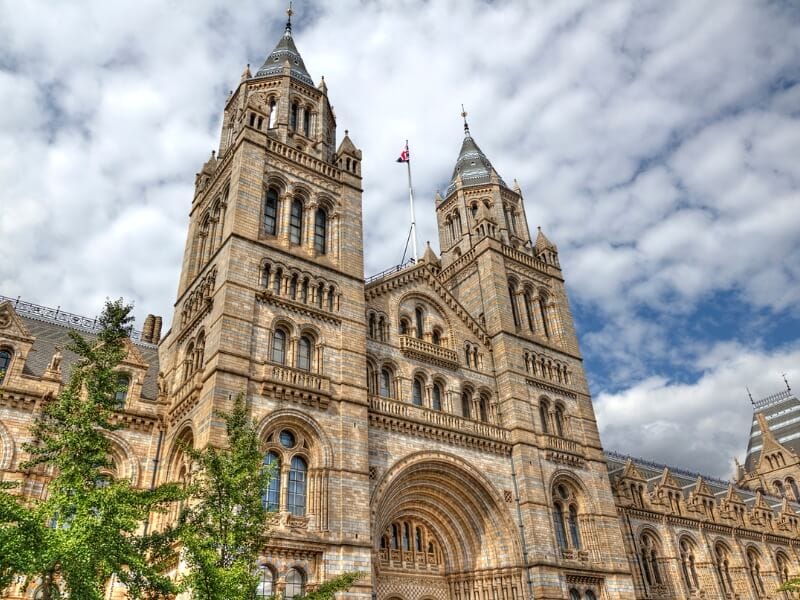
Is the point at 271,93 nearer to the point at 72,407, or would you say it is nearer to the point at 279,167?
the point at 279,167

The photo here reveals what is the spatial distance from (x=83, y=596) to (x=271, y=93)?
2766 centimetres

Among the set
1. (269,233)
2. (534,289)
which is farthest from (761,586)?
(269,233)

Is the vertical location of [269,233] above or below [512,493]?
above

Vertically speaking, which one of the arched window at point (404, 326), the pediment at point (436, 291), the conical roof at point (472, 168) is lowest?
the arched window at point (404, 326)

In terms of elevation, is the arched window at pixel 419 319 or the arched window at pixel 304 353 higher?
the arched window at pixel 419 319

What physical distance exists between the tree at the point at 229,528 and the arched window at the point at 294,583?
4.35 metres

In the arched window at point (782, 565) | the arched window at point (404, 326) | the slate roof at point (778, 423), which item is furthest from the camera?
the slate roof at point (778, 423)

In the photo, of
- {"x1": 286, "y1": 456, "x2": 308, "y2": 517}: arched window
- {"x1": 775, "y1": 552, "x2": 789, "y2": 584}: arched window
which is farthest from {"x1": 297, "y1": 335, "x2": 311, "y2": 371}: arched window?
{"x1": 775, "y1": 552, "x2": 789, "y2": 584}: arched window

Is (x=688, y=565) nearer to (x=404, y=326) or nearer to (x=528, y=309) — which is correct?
(x=528, y=309)

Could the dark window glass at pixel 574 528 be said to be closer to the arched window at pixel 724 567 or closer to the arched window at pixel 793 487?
the arched window at pixel 724 567

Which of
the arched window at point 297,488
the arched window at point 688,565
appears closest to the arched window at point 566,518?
the arched window at point 297,488

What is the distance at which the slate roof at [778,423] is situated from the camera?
244ft

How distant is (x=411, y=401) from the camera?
1186 inches

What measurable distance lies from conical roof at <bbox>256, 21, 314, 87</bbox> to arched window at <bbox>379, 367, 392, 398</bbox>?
56.9ft
